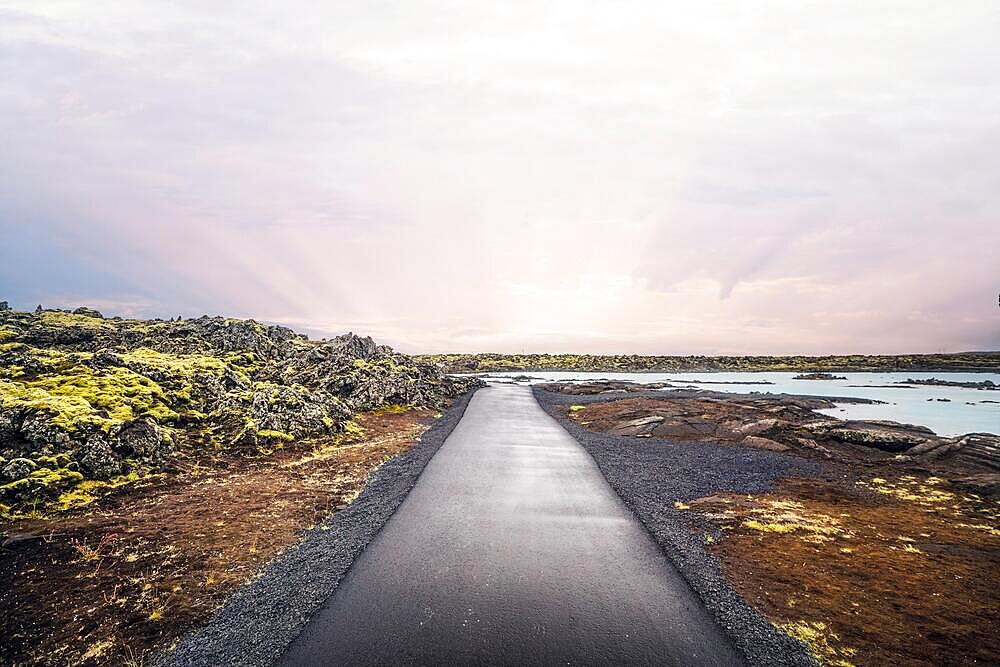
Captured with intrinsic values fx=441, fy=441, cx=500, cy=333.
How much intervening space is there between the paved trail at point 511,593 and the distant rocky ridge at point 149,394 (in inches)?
454

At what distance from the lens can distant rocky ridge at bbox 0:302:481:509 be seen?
50.1 feet

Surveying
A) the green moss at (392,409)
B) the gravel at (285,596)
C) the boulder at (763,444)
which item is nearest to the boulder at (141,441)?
the gravel at (285,596)

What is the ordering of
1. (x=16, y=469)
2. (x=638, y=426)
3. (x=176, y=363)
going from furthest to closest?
(x=638, y=426)
(x=176, y=363)
(x=16, y=469)

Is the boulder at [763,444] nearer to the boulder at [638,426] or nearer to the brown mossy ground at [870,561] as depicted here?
the brown mossy ground at [870,561]

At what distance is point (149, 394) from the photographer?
2206 cm

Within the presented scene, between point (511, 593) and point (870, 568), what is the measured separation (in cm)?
840

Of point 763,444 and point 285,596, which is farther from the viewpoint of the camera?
point 763,444

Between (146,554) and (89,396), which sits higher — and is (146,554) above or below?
below

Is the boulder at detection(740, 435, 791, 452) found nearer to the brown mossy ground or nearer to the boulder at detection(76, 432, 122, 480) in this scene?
the brown mossy ground

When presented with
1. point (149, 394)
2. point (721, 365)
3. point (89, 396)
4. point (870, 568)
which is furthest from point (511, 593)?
point (721, 365)

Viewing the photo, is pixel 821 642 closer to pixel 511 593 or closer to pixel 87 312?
pixel 511 593

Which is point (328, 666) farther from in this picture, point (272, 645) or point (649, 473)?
point (649, 473)

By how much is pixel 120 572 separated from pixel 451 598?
7.24m

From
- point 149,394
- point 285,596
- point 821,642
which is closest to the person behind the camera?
point 821,642
